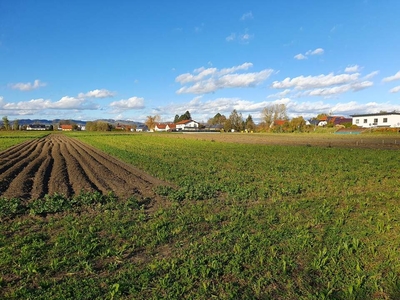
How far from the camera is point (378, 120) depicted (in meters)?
88.8

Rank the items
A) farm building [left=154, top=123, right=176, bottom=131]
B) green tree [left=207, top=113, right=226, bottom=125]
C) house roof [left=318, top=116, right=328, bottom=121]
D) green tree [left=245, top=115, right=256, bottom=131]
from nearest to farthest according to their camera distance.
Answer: green tree [left=245, top=115, right=256, bottom=131]
house roof [left=318, top=116, right=328, bottom=121]
green tree [left=207, top=113, right=226, bottom=125]
farm building [left=154, top=123, right=176, bottom=131]

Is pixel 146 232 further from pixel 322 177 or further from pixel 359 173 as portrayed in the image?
pixel 359 173

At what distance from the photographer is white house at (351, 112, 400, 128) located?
8450cm

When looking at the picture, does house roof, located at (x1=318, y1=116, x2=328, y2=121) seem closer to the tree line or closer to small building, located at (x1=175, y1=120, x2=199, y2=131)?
the tree line

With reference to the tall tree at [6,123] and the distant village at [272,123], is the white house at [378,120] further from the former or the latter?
the tall tree at [6,123]

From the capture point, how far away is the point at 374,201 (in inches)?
397

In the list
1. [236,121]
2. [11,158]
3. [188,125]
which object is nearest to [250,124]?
[236,121]

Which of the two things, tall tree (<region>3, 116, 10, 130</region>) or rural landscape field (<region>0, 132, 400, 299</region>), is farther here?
tall tree (<region>3, 116, 10, 130</region>)

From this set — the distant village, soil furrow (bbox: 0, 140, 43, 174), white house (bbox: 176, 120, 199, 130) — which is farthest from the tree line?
soil furrow (bbox: 0, 140, 43, 174)

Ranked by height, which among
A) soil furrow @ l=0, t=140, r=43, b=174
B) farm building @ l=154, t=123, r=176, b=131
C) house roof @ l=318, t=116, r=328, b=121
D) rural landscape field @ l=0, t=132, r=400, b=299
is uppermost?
house roof @ l=318, t=116, r=328, b=121

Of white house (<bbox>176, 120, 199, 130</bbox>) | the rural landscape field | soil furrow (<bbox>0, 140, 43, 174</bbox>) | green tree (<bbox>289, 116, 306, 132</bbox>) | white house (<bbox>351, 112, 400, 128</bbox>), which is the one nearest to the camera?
the rural landscape field

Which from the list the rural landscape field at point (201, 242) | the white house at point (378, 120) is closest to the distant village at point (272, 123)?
the white house at point (378, 120)

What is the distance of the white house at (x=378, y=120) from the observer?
84.5 meters

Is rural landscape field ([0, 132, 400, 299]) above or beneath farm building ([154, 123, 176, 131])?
beneath
